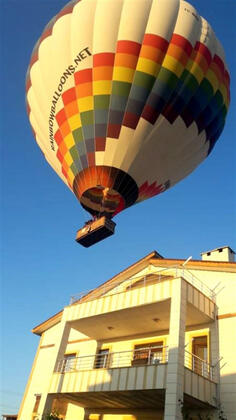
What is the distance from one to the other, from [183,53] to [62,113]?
5971 millimetres

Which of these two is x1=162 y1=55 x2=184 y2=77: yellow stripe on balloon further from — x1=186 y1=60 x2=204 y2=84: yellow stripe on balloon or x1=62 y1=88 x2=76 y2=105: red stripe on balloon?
x1=62 y1=88 x2=76 y2=105: red stripe on balloon

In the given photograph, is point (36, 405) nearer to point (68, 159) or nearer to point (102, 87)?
point (68, 159)

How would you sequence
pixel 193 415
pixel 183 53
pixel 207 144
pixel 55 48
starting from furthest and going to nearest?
pixel 207 144 → pixel 55 48 → pixel 183 53 → pixel 193 415

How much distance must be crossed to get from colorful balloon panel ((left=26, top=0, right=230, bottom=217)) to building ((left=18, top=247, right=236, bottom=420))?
4.78 m

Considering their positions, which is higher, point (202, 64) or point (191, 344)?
point (202, 64)

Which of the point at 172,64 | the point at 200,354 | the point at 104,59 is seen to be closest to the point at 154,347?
the point at 200,354

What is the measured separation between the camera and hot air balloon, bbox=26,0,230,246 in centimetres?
1694

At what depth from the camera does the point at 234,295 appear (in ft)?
57.3

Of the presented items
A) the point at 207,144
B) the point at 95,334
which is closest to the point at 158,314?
the point at 95,334

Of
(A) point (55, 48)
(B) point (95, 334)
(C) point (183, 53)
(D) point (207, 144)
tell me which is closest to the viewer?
(C) point (183, 53)

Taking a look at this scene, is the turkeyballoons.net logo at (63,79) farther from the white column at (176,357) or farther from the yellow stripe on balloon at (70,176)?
the white column at (176,357)

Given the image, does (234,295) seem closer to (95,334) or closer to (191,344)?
(191,344)

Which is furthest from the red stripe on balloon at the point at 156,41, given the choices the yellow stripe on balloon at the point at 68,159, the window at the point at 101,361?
the window at the point at 101,361

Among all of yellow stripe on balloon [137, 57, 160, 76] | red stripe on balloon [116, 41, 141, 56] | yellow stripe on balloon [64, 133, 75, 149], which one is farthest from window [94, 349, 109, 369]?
red stripe on balloon [116, 41, 141, 56]
